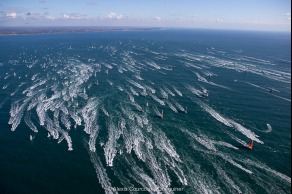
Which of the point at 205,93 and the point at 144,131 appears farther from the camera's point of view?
the point at 205,93

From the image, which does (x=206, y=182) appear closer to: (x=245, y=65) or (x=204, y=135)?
(x=204, y=135)

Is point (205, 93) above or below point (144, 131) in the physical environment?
above

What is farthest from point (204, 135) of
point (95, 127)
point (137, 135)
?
point (95, 127)

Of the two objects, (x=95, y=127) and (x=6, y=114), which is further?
(x=6, y=114)

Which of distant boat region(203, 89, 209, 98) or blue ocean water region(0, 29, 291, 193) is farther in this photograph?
distant boat region(203, 89, 209, 98)

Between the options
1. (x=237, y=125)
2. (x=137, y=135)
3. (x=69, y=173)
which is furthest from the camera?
(x=237, y=125)

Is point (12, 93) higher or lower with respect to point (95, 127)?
higher

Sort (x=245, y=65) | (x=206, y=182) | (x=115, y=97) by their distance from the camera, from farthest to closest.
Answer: (x=245, y=65) → (x=115, y=97) → (x=206, y=182)

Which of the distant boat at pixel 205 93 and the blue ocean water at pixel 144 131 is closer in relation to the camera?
the blue ocean water at pixel 144 131
